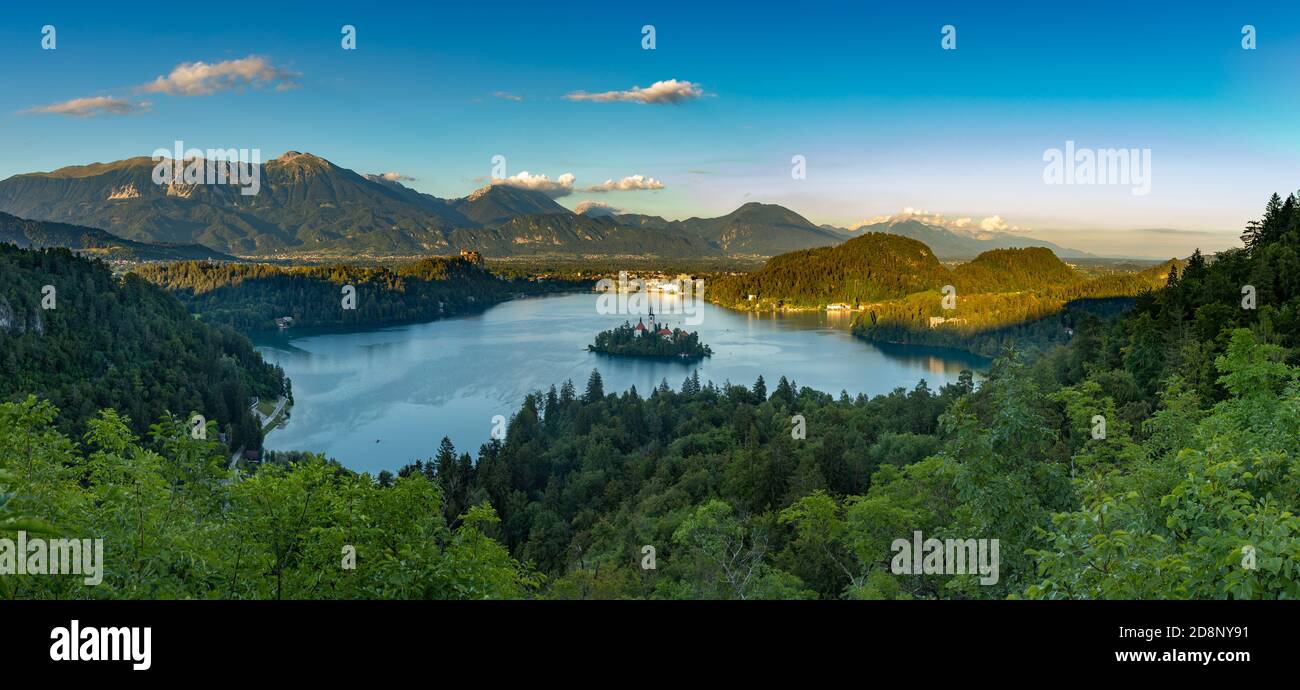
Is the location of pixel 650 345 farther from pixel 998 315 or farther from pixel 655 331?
pixel 998 315

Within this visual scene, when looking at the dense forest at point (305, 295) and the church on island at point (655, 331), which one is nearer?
the church on island at point (655, 331)

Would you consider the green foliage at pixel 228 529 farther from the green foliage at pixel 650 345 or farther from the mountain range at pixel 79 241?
the mountain range at pixel 79 241

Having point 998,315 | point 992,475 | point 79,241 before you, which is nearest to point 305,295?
point 79,241

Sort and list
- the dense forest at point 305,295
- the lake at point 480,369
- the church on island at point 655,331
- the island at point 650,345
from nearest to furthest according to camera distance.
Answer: the lake at point 480,369, the island at point 650,345, the church on island at point 655,331, the dense forest at point 305,295

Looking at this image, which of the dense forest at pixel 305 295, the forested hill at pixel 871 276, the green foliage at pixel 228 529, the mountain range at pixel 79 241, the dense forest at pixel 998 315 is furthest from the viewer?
the forested hill at pixel 871 276

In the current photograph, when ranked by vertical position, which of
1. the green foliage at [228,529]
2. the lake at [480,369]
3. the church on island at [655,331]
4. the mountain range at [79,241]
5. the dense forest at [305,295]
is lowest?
the lake at [480,369]

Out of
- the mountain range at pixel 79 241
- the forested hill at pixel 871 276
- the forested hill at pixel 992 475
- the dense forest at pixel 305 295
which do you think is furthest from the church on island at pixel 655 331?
the mountain range at pixel 79 241
